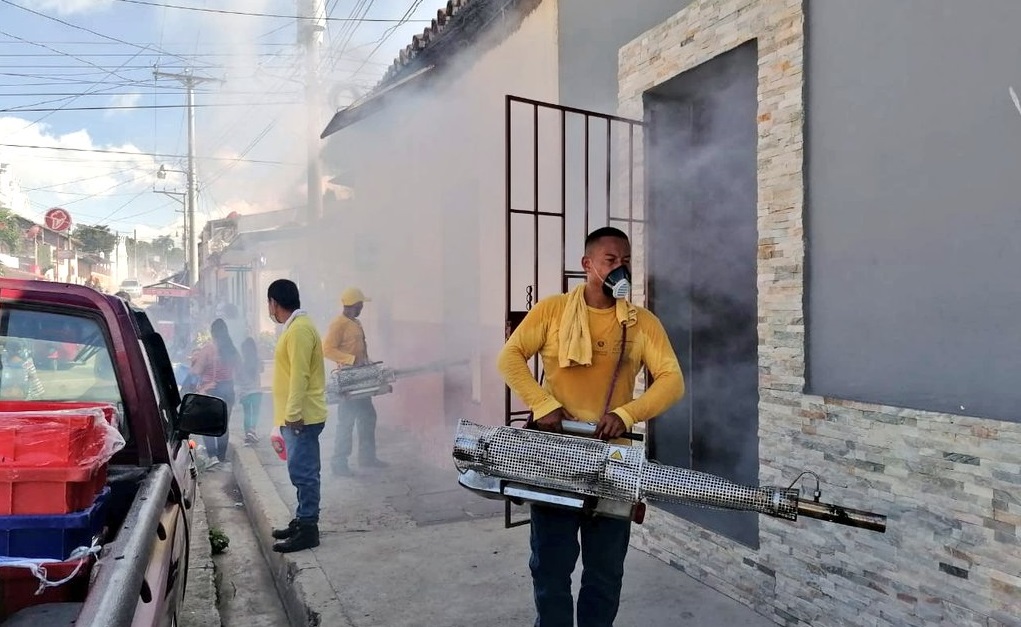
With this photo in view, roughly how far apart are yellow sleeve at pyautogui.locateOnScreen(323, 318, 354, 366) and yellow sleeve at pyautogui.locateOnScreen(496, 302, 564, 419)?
4565mm

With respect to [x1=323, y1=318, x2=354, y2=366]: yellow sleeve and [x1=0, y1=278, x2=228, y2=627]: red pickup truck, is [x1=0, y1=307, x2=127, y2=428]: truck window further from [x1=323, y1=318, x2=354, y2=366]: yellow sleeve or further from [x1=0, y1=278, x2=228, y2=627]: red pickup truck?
[x1=323, y1=318, x2=354, y2=366]: yellow sleeve

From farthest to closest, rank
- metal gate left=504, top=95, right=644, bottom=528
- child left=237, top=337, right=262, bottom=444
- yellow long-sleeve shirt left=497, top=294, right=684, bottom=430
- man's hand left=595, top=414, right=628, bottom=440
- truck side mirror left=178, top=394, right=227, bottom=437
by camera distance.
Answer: child left=237, top=337, right=262, bottom=444, metal gate left=504, top=95, right=644, bottom=528, truck side mirror left=178, top=394, right=227, bottom=437, yellow long-sleeve shirt left=497, top=294, right=684, bottom=430, man's hand left=595, top=414, right=628, bottom=440

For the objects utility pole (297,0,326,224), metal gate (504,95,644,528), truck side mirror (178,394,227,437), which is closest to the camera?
truck side mirror (178,394,227,437)

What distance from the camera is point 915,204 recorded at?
275cm

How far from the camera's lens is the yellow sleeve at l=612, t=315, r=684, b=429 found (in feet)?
8.14

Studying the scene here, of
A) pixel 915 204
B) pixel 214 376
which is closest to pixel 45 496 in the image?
pixel 915 204

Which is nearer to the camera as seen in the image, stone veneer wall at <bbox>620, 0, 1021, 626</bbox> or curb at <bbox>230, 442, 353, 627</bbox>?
stone veneer wall at <bbox>620, 0, 1021, 626</bbox>

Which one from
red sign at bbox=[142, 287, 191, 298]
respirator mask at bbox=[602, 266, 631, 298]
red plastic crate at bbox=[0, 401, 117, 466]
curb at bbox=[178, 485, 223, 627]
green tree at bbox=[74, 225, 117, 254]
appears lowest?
curb at bbox=[178, 485, 223, 627]

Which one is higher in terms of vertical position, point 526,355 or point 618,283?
point 618,283

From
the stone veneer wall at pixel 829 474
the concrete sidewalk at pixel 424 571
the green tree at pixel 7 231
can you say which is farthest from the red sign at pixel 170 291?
the stone veneer wall at pixel 829 474

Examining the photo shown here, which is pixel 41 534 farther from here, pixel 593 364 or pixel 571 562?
pixel 593 364

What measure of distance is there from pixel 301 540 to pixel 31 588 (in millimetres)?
2707

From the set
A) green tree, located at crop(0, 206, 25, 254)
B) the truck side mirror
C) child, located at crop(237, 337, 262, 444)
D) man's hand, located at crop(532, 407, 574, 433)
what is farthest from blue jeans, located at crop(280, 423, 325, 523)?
green tree, located at crop(0, 206, 25, 254)

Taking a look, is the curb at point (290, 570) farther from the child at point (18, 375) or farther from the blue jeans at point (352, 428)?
the child at point (18, 375)
